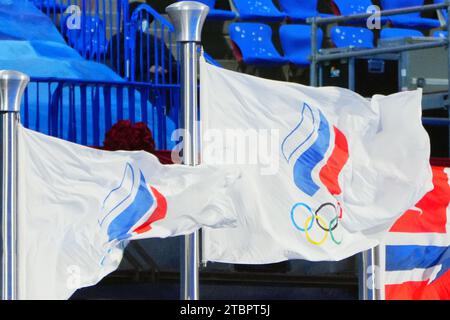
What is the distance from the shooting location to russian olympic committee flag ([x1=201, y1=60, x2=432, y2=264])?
7.82m

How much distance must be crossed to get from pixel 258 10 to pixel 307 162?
23.4 ft

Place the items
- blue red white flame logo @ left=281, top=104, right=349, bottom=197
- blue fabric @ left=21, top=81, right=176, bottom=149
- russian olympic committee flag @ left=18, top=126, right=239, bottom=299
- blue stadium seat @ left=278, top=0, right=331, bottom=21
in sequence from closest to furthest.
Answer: russian olympic committee flag @ left=18, top=126, right=239, bottom=299, blue red white flame logo @ left=281, top=104, right=349, bottom=197, blue fabric @ left=21, top=81, right=176, bottom=149, blue stadium seat @ left=278, top=0, right=331, bottom=21

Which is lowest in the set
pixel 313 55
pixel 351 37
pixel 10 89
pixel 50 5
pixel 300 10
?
pixel 10 89

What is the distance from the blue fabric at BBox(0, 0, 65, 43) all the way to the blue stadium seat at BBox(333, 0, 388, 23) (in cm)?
430

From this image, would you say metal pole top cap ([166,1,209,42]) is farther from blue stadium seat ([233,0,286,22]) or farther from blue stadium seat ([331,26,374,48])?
blue stadium seat ([331,26,374,48])

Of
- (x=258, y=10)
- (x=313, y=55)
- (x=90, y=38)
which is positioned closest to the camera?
(x=90, y=38)

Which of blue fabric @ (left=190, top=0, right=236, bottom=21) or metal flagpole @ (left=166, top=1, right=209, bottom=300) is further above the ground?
blue fabric @ (left=190, top=0, right=236, bottom=21)

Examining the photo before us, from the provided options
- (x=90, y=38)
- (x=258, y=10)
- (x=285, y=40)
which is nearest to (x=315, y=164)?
(x=90, y=38)

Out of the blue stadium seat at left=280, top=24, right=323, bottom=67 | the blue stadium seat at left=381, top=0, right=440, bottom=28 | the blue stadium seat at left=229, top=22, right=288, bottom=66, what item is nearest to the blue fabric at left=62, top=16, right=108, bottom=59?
the blue stadium seat at left=229, top=22, right=288, bottom=66

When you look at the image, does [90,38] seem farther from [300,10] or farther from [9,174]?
[9,174]

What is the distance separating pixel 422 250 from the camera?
953cm
